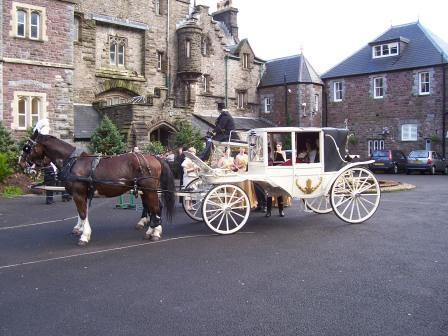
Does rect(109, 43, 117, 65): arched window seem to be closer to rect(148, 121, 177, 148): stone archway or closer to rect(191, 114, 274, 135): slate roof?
rect(148, 121, 177, 148): stone archway

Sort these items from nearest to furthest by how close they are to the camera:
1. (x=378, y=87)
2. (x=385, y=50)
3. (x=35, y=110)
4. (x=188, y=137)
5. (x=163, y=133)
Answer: (x=35, y=110) → (x=188, y=137) → (x=163, y=133) → (x=378, y=87) → (x=385, y=50)

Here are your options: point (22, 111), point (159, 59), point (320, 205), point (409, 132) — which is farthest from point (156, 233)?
point (409, 132)

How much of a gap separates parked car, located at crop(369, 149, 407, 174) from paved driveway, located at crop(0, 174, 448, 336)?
2169 cm

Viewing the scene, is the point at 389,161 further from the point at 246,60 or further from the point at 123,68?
the point at 123,68

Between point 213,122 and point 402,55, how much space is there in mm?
15518

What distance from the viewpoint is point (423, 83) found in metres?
34.6

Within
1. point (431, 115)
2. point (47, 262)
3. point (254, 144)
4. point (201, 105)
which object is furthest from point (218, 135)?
point (431, 115)

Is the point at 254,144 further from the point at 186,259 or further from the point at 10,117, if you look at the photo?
the point at 10,117

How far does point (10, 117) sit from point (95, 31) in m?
8.93

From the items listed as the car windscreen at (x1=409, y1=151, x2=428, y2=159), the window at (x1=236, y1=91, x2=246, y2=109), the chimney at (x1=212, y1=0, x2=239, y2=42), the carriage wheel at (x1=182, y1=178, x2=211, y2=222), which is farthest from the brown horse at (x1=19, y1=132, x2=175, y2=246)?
the chimney at (x1=212, y1=0, x2=239, y2=42)

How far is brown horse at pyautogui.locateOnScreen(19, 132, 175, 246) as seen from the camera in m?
8.71

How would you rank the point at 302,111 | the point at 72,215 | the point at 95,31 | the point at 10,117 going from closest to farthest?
the point at 72,215, the point at 10,117, the point at 95,31, the point at 302,111

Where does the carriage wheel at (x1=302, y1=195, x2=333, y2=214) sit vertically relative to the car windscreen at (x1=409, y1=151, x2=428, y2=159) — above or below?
below

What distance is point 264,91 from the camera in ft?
131
